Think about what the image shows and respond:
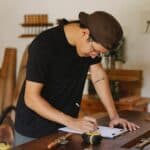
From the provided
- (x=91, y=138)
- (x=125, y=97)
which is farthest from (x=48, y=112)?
(x=125, y=97)

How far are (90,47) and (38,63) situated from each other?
0.27 metres

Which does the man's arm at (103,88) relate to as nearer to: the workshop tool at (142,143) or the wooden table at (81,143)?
the wooden table at (81,143)

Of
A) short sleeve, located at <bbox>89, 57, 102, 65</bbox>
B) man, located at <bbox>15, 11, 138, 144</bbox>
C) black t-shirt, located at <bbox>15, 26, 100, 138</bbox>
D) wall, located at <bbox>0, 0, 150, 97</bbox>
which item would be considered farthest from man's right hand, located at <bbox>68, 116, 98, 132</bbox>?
wall, located at <bbox>0, 0, 150, 97</bbox>

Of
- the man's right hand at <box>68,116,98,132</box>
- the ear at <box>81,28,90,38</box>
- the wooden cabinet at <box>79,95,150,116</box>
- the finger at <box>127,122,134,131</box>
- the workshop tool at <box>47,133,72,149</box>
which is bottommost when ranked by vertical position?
the wooden cabinet at <box>79,95,150,116</box>

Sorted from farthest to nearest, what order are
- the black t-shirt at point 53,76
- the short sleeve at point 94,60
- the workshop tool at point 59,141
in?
the short sleeve at point 94,60, the black t-shirt at point 53,76, the workshop tool at point 59,141

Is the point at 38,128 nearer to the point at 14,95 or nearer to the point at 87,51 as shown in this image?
the point at 87,51

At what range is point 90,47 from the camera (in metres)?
1.94

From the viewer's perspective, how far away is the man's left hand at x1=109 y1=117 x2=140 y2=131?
6.88 feet

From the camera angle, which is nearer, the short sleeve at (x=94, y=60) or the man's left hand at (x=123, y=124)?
the man's left hand at (x=123, y=124)

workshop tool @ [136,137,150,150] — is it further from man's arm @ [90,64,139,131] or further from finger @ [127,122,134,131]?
man's arm @ [90,64,139,131]

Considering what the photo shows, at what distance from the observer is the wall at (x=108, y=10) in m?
4.05

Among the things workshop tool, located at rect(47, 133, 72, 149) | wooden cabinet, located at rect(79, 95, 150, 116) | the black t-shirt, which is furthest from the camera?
wooden cabinet, located at rect(79, 95, 150, 116)

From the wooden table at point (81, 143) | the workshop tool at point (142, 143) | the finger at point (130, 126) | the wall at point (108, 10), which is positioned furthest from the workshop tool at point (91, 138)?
the wall at point (108, 10)

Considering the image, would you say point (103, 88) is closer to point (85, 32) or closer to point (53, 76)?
point (53, 76)
